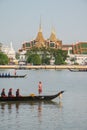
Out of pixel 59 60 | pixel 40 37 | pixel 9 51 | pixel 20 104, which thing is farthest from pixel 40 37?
pixel 20 104

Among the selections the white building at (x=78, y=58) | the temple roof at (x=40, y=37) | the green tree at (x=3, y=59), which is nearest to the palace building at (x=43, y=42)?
the temple roof at (x=40, y=37)

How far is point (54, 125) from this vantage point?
2306 cm

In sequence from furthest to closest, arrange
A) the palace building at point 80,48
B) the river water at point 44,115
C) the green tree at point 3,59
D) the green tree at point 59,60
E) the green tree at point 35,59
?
the palace building at point 80,48
the green tree at point 59,60
the green tree at point 35,59
the green tree at point 3,59
the river water at point 44,115

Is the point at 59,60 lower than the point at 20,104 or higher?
higher

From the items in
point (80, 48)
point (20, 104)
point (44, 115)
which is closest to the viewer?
point (44, 115)

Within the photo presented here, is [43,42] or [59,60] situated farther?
[43,42]

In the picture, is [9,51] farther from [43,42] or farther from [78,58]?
[78,58]

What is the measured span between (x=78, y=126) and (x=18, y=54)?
150m

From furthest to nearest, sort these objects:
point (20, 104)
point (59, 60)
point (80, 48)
Answer: point (80, 48) < point (59, 60) < point (20, 104)

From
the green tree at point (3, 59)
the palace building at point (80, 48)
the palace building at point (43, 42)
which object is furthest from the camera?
the palace building at point (80, 48)

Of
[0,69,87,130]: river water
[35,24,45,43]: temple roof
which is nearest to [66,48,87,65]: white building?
[35,24,45,43]: temple roof

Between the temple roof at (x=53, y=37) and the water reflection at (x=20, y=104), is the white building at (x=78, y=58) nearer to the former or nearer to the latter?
the temple roof at (x=53, y=37)

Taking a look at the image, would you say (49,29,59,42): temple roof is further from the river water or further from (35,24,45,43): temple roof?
the river water

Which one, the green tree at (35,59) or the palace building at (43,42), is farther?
the palace building at (43,42)
